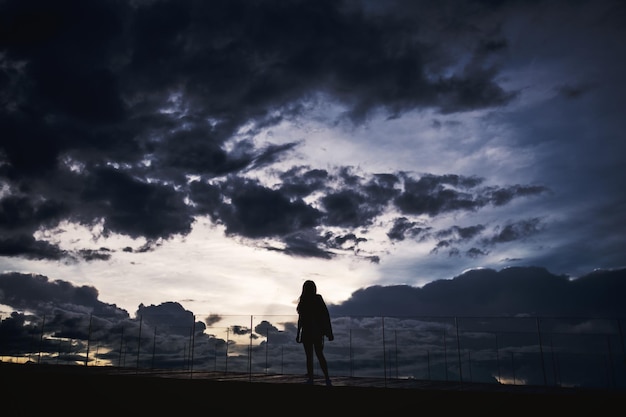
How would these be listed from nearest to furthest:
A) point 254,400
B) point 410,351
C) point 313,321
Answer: point 254,400
point 313,321
point 410,351

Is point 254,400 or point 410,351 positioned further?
point 410,351

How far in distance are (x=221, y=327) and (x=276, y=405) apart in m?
15.0

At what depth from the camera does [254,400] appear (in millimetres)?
5043

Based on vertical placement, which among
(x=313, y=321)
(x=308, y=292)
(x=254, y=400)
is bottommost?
A: (x=254, y=400)

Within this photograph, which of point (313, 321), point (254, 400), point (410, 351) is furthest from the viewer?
point (410, 351)

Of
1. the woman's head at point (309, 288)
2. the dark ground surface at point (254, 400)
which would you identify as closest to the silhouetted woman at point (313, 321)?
the woman's head at point (309, 288)

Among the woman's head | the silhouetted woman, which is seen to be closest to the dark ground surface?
the silhouetted woman

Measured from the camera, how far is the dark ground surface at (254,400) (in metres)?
4.35

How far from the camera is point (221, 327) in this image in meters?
19.3

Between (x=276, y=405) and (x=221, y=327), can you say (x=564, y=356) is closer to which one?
(x=221, y=327)

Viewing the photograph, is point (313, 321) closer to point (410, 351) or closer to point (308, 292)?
point (308, 292)

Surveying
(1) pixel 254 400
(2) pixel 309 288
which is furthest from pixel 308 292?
(1) pixel 254 400

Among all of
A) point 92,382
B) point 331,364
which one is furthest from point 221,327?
point 92,382

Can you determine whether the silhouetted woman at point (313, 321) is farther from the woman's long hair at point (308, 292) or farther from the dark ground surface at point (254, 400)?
the dark ground surface at point (254, 400)
